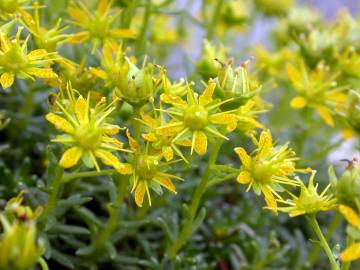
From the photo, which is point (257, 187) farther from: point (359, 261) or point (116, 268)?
point (359, 261)

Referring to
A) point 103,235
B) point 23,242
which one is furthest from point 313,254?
point 23,242

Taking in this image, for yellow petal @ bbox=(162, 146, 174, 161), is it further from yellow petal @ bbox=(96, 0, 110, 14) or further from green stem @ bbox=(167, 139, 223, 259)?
yellow petal @ bbox=(96, 0, 110, 14)

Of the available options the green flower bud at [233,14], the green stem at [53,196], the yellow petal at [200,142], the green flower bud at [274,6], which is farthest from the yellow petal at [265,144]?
the green flower bud at [274,6]

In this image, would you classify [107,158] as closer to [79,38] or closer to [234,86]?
[234,86]

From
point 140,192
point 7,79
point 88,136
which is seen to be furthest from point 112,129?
point 7,79

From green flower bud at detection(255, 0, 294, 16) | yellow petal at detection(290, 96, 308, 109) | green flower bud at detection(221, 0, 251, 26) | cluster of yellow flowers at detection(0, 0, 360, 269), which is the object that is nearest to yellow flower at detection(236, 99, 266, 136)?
cluster of yellow flowers at detection(0, 0, 360, 269)
